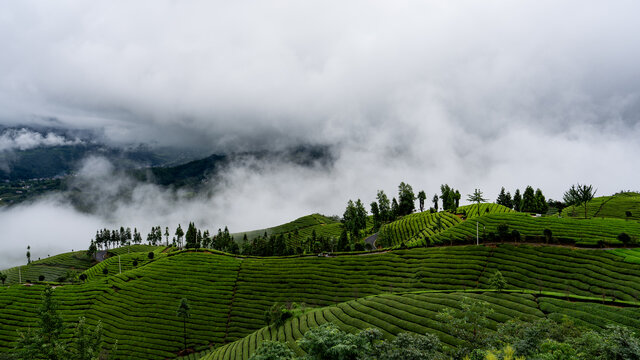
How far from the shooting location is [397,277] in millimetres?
73250

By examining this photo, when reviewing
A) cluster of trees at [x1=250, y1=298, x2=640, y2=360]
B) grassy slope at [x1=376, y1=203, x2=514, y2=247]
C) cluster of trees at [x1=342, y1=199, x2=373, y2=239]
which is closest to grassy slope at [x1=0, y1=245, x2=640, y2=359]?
grassy slope at [x1=376, y1=203, x2=514, y2=247]

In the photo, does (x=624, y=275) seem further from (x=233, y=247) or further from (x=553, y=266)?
(x=233, y=247)

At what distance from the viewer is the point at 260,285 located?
84.9 metres

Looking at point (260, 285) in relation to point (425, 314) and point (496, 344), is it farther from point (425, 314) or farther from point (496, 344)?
point (496, 344)

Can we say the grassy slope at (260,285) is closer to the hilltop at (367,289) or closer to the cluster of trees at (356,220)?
the hilltop at (367,289)

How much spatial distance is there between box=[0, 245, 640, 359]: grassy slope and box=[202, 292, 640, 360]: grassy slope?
47.8ft

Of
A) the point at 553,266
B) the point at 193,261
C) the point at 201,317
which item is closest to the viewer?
the point at 553,266

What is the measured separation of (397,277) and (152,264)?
8245cm

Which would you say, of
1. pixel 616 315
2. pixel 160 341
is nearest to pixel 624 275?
pixel 616 315

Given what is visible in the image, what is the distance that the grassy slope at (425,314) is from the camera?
36.9 meters

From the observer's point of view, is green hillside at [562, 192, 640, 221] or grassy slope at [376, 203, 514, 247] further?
grassy slope at [376, 203, 514, 247]

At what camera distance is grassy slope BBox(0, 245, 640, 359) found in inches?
2295

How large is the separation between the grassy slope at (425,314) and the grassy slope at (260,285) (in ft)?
47.8

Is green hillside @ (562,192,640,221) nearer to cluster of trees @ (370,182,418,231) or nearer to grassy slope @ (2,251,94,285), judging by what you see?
cluster of trees @ (370,182,418,231)
